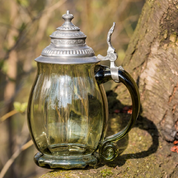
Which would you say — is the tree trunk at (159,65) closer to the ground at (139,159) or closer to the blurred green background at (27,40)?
the ground at (139,159)

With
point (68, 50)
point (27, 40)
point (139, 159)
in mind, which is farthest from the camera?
point (27, 40)

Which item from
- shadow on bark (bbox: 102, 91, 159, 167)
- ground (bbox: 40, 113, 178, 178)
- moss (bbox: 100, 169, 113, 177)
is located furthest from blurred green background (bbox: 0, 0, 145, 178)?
moss (bbox: 100, 169, 113, 177)

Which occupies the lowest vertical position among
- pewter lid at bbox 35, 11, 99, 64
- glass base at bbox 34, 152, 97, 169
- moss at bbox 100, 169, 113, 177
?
moss at bbox 100, 169, 113, 177

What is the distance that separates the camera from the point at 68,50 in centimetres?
93

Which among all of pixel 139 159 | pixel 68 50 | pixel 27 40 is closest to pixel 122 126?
pixel 139 159

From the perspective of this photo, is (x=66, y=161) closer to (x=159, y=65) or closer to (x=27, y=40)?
(x=159, y=65)

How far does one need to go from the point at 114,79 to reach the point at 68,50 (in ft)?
0.65

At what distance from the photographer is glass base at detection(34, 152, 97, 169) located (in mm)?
979

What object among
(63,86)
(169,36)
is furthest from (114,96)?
(63,86)

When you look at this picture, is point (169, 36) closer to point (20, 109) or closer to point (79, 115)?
point (79, 115)

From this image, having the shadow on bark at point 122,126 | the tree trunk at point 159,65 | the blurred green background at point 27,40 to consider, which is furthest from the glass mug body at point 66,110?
the blurred green background at point 27,40

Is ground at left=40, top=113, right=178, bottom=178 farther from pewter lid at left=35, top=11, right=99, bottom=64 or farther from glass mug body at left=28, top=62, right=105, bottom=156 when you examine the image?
pewter lid at left=35, top=11, right=99, bottom=64

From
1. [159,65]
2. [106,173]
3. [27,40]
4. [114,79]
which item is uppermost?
[27,40]

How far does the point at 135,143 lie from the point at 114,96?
0.96 feet
